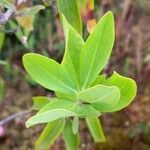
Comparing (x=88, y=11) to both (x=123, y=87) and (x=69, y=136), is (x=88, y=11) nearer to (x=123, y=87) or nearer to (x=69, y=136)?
(x=123, y=87)

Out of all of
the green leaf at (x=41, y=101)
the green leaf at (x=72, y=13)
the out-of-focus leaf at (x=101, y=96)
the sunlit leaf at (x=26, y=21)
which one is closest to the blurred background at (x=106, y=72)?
the green leaf at (x=41, y=101)

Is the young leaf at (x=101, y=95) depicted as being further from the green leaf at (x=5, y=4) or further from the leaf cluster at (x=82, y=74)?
the green leaf at (x=5, y=4)

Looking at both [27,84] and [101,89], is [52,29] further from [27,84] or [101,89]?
[101,89]

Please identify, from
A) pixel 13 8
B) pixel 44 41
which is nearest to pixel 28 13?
pixel 13 8

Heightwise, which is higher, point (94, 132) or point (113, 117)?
point (94, 132)

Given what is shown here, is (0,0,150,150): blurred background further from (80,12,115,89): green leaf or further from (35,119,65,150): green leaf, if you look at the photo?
(80,12,115,89): green leaf
